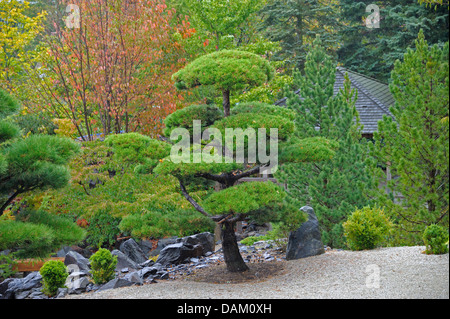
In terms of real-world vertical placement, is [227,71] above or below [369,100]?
above

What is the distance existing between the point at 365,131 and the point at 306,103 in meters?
4.82

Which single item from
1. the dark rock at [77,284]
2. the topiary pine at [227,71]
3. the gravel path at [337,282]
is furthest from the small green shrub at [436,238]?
the dark rock at [77,284]

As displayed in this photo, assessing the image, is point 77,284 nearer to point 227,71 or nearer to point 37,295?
point 37,295

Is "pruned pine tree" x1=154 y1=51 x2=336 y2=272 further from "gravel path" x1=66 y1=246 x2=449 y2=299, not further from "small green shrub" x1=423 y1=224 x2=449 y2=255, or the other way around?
"small green shrub" x1=423 y1=224 x2=449 y2=255

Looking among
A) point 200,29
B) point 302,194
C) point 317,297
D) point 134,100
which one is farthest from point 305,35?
point 317,297

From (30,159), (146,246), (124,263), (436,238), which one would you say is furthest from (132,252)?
(436,238)

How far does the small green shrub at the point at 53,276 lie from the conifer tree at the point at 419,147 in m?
5.49

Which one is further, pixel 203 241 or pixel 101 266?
pixel 203 241

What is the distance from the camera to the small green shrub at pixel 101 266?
7.29m

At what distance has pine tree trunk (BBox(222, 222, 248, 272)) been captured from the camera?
7180mm

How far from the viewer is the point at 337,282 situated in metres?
6.07

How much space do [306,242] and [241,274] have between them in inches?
58.0

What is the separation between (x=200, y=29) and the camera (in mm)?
13945

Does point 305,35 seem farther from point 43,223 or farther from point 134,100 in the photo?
point 43,223
